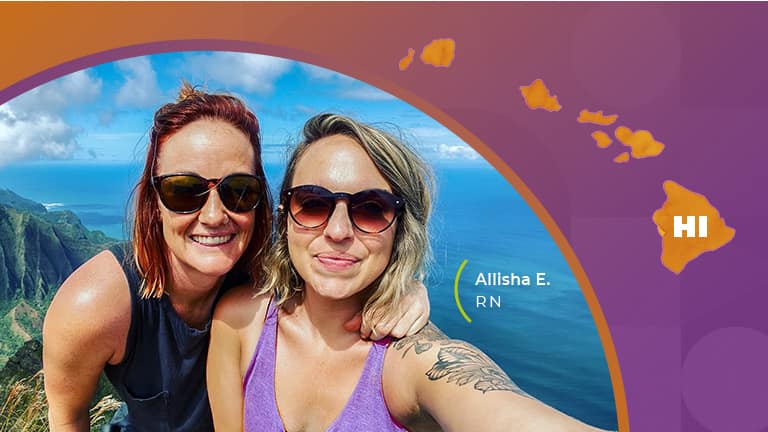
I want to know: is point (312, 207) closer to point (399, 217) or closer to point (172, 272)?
point (399, 217)

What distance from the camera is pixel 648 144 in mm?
3648

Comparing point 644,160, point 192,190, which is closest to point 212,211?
point 192,190

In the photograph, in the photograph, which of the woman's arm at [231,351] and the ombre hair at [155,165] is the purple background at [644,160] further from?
the woman's arm at [231,351]

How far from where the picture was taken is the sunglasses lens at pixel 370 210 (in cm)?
277

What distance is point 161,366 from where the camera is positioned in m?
3.28

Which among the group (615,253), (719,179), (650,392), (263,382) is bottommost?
(650,392)

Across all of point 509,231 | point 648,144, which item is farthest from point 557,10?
point 509,231

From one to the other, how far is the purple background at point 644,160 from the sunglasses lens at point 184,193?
0.93m

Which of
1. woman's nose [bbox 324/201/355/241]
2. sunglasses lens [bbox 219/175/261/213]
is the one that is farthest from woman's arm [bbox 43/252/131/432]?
woman's nose [bbox 324/201/355/241]

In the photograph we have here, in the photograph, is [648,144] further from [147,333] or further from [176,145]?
[147,333]

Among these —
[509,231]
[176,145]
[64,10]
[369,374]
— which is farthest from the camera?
[509,231]

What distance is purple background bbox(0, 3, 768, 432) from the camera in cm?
358

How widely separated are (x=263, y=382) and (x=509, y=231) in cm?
164

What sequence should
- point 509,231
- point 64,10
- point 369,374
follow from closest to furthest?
1. point 369,374
2. point 64,10
3. point 509,231
